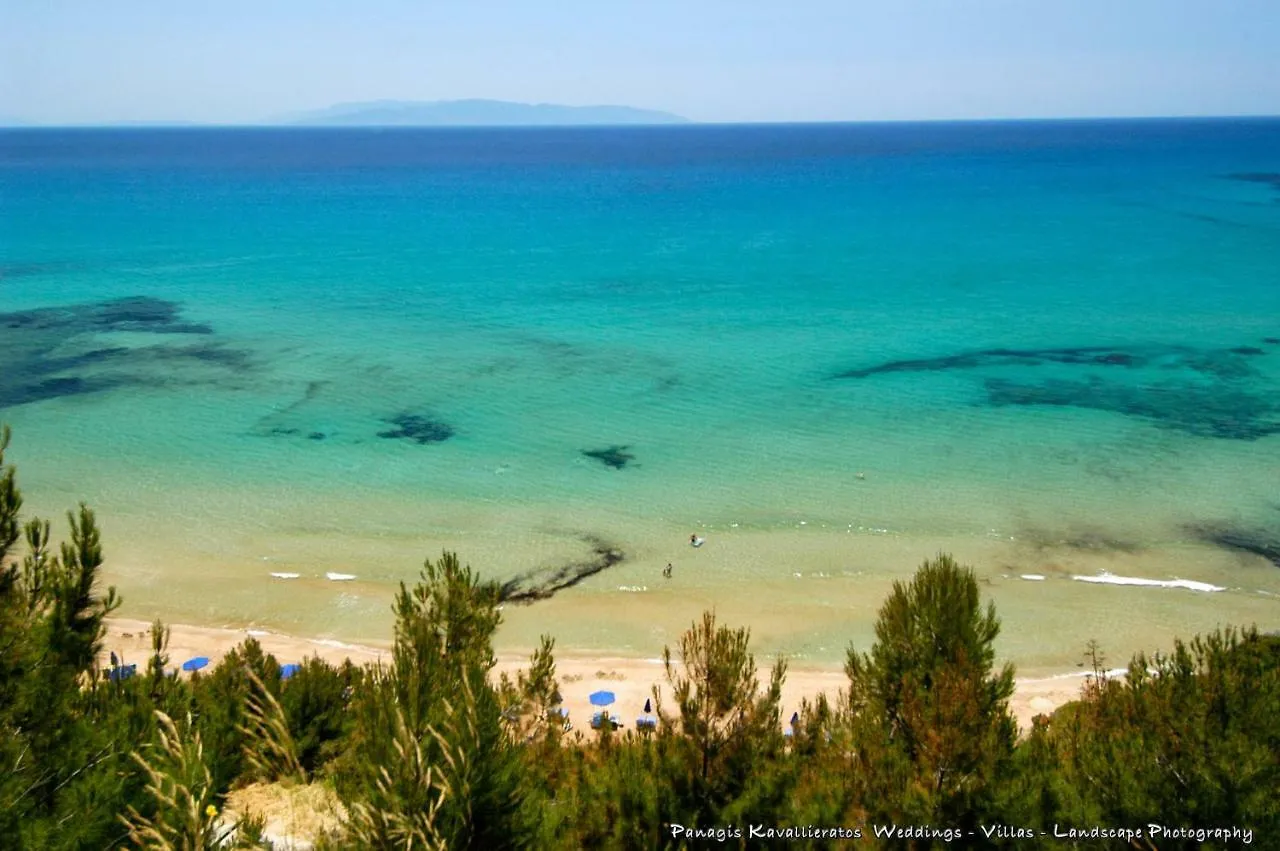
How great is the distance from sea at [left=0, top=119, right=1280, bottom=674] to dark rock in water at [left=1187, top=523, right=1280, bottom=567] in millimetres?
132

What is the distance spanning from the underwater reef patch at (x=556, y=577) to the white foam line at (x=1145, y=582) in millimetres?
10748

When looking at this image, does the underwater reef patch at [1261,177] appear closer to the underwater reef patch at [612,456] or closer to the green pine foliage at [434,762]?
the underwater reef patch at [612,456]

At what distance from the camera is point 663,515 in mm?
23984

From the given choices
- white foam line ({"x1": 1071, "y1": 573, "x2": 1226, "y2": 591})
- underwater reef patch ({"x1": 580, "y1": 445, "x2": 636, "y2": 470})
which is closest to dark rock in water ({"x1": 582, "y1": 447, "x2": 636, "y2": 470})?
underwater reef patch ({"x1": 580, "y1": 445, "x2": 636, "y2": 470})

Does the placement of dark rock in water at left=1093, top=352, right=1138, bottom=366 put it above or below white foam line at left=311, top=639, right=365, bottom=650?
above

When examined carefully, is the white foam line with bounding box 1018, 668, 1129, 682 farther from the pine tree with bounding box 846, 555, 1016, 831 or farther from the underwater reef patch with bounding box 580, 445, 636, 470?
the underwater reef patch with bounding box 580, 445, 636, 470

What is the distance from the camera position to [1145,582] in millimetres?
20703

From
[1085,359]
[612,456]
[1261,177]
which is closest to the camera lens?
[612,456]

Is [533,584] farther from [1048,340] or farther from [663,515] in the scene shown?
[1048,340]

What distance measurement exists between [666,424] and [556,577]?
34.5 ft

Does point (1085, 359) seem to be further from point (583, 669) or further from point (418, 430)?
point (583, 669)

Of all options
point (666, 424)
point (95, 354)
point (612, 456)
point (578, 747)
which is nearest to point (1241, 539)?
point (666, 424)

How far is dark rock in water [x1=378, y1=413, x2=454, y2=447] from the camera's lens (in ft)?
96.1

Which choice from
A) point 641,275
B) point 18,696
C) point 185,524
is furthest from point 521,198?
point 18,696
